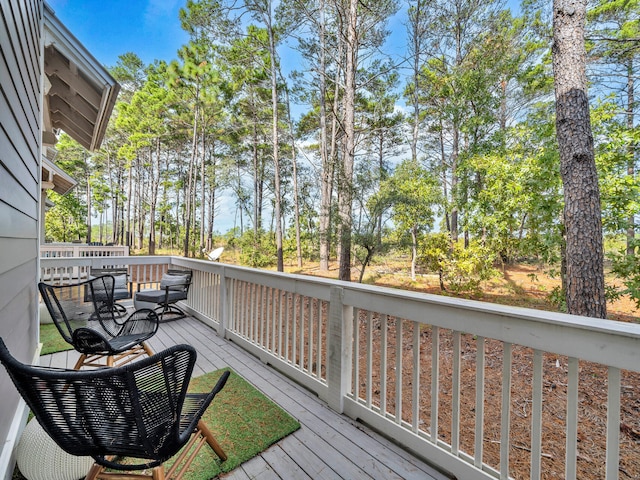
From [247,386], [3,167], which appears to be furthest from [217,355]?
[3,167]

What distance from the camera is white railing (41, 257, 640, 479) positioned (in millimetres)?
1172

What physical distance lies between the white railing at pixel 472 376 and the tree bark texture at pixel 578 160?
36.2 inches

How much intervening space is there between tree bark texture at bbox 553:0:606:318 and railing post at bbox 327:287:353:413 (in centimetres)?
289

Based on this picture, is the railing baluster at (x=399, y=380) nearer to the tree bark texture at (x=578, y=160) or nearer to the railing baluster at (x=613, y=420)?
the railing baluster at (x=613, y=420)

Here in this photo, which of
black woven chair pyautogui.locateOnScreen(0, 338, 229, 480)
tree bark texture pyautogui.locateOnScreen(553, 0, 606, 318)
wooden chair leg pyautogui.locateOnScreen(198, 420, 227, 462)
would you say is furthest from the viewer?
tree bark texture pyautogui.locateOnScreen(553, 0, 606, 318)

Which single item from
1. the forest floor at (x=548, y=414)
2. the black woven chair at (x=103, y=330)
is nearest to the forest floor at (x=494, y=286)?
the forest floor at (x=548, y=414)

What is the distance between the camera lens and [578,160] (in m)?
3.20

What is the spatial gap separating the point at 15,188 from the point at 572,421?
125 inches

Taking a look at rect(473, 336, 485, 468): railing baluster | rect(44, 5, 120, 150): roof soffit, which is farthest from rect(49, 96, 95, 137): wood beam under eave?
rect(473, 336, 485, 468): railing baluster

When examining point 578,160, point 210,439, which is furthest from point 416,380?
point 578,160

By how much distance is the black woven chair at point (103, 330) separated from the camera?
7.41 ft

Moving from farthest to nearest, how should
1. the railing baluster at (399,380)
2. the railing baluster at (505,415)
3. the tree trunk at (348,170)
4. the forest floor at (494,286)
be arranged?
the forest floor at (494,286), the tree trunk at (348,170), the railing baluster at (399,380), the railing baluster at (505,415)

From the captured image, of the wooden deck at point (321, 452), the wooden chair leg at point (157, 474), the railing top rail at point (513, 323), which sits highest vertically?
the railing top rail at point (513, 323)

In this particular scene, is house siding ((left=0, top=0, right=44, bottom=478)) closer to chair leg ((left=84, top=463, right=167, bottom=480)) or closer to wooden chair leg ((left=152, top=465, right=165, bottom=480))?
chair leg ((left=84, top=463, right=167, bottom=480))
